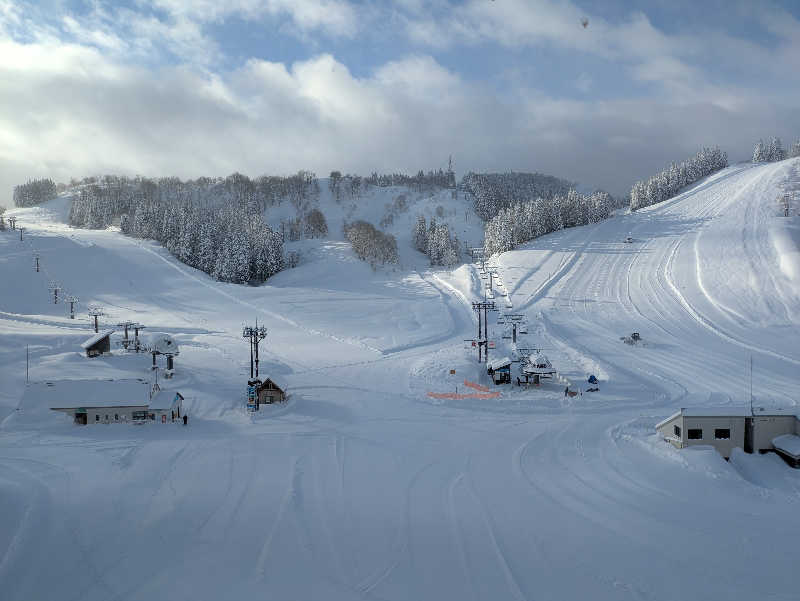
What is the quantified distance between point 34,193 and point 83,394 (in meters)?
190

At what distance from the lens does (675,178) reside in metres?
142

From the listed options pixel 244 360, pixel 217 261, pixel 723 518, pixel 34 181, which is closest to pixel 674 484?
pixel 723 518

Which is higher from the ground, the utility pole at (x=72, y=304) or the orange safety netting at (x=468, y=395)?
the utility pole at (x=72, y=304)

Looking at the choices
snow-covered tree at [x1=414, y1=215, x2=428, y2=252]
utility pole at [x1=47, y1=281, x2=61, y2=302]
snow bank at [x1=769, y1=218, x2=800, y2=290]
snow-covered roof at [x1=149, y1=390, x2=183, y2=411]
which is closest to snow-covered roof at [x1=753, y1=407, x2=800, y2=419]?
snow-covered roof at [x1=149, y1=390, x2=183, y2=411]

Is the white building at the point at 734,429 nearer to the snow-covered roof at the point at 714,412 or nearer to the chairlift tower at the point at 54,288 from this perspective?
the snow-covered roof at the point at 714,412

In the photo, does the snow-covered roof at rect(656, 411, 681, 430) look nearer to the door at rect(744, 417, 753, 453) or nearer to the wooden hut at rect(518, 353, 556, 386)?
the door at rect(744, 417, 753, 453)

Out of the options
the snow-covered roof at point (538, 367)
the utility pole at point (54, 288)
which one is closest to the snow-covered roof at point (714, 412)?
the snow-covered roof at point (538, 367)

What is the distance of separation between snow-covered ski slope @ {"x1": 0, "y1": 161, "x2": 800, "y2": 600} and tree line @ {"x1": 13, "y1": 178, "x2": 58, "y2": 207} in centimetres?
14838

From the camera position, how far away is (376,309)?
63688mm

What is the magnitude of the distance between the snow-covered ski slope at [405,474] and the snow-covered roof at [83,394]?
3.41ft

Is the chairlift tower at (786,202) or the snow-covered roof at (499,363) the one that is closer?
the snow-covered roof at (499,363)

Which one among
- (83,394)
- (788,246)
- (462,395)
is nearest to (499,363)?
(462,395)

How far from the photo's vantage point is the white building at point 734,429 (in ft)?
77.5

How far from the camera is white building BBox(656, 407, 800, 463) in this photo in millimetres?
23625
